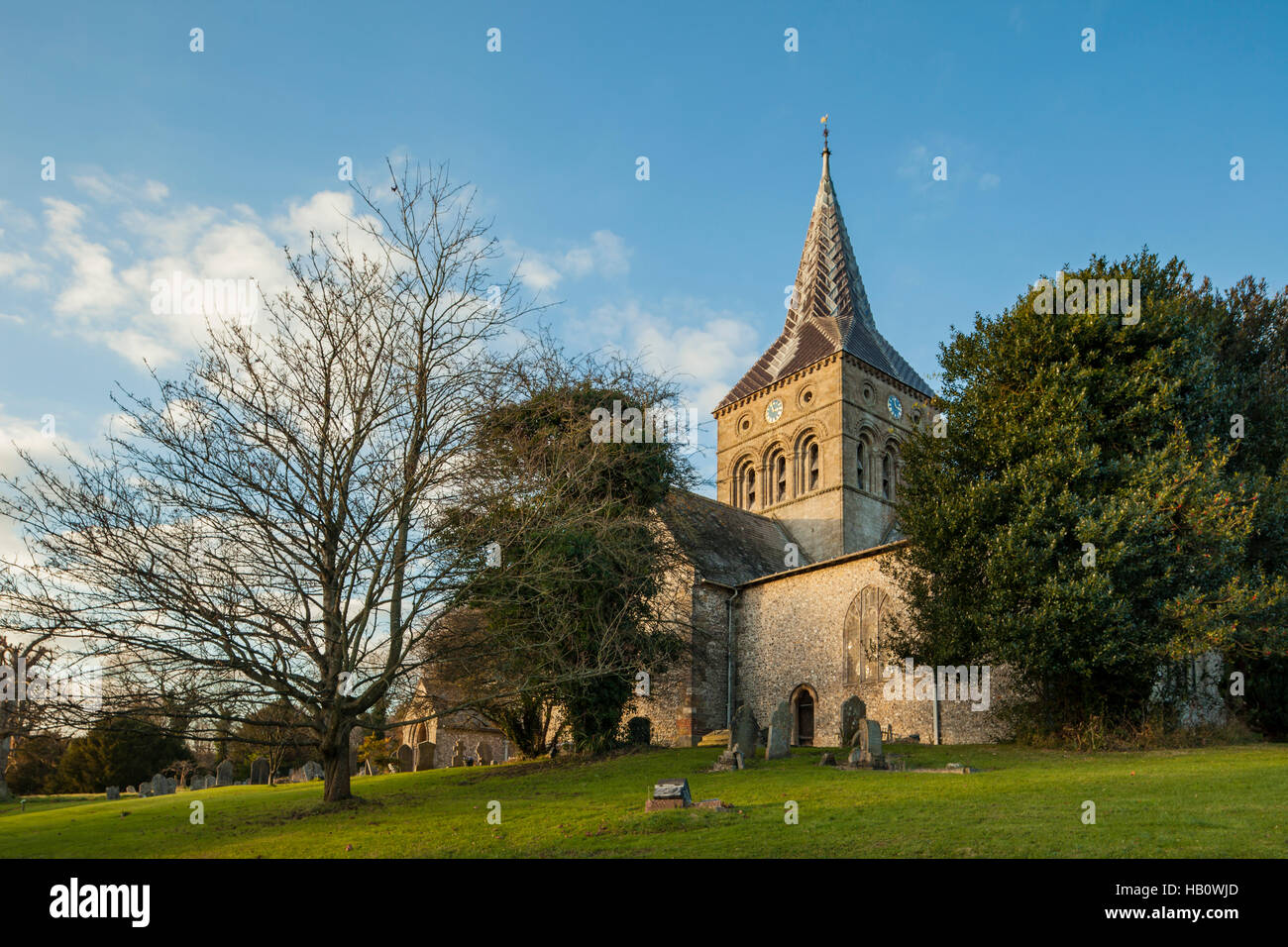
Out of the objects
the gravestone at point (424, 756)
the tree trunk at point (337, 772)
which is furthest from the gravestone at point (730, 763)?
the gravestone at point (424, 756)

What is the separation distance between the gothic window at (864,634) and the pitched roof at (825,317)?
16.9m

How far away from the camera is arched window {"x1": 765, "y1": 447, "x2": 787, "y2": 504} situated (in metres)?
37.3

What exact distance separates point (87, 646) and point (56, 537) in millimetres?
1395

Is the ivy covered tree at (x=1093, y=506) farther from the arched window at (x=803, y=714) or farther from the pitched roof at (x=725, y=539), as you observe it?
the pitched roof at (x=725, y=539)

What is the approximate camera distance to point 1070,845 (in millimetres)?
7004

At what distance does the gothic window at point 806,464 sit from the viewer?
35969 millimetres

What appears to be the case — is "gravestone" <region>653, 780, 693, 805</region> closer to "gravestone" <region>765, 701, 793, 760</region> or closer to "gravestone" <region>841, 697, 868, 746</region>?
"gravestone" <region>765, 701, 793, 760</region>

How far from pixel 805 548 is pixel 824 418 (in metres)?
5.74

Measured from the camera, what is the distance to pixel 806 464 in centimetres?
3631

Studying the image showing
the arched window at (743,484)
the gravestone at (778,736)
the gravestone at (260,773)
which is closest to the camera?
the gravestone at (778,736)
